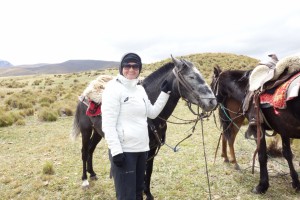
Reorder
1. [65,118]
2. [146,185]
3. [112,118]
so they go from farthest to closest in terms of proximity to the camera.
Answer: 1. [65,118]
2. [146,185]
3. [112,118]

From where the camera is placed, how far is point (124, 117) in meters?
2.86

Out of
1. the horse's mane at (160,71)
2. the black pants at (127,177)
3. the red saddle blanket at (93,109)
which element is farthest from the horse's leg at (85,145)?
the black pants at (127,177)

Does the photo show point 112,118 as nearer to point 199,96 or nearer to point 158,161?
point 199,96

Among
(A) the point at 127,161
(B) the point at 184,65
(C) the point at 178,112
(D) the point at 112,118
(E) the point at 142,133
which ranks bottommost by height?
(C) the point at 178,112

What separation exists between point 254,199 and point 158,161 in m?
2.59

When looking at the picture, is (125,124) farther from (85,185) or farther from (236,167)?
(236,167)

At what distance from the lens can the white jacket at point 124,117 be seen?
276 centimetres

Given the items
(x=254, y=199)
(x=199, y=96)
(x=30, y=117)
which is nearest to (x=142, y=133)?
→ (x=199, y=96)

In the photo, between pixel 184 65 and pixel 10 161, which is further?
pixel 10 161

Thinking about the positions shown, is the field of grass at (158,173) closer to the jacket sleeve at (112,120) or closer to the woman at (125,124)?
the woman at (125,124)

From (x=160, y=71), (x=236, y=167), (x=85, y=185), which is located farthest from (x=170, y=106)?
(x=236, y=167)

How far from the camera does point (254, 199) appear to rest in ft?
14.9

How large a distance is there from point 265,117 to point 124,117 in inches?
107

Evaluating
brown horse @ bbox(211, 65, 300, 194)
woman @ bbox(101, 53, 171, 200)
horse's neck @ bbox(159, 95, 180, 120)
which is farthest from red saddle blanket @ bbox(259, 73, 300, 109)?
woman @ bbox(101, 53, 171, 200)
